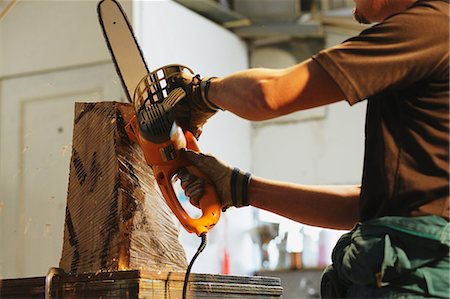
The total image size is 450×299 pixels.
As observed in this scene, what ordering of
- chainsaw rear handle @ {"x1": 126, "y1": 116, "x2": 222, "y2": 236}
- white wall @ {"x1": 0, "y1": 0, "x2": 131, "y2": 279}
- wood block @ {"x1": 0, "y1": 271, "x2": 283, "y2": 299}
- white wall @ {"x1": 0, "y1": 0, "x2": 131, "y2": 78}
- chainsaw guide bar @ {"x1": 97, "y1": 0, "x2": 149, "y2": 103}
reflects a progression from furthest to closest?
white wall @ {"x1": 0, "y1": 0, "x2": 131, "y2": 78} < white wall @ {"x1": 0, "y1": 0, "x2": 131, "y2": 279} < chainsaw guide bar @ {"x1": 97, "y1": 0, "x2": 149, "y2": 103} < chainsaw rear handle @ {"x1": 126, "y1": 116, "x2": 222, "y2": 236} < wood block @ {"x1": 0, "y1": 271, "x2": 283, "y2": 299}

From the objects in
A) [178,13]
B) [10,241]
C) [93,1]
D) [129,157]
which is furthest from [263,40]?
[129,157]

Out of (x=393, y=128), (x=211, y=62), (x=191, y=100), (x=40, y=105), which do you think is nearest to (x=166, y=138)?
(x=191, y=100)

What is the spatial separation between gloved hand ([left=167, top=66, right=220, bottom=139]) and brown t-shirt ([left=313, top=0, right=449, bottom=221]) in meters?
0.24

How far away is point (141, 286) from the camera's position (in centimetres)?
115

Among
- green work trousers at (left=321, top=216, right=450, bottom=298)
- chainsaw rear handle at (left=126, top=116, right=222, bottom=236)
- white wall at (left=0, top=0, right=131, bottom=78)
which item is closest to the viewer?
green work trousers at (left=321, top=216, right=450, bottom=298)

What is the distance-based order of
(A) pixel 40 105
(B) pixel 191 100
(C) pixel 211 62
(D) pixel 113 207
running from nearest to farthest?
(B) pixel 191 100 → (D) pixel 113 207 → (A) pixel 40 105 → (C) pixel 211 62

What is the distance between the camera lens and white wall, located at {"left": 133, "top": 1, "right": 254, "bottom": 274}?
2838 mm

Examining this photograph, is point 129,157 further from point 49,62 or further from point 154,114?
point 49,62

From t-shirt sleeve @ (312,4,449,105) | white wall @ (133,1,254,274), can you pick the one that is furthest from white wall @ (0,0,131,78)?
t-shirt sleeve @ (312,4,449,105)

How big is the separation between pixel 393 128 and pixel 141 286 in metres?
0.48

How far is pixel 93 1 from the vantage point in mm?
2873

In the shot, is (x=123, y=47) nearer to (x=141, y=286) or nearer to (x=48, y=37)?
(x=141, y=286)

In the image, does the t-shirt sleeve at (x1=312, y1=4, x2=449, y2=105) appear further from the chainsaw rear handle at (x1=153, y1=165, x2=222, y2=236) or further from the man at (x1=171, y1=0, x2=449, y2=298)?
the chainsaw rear handle at (x1=153, y1=165, x2=222, y2=236)

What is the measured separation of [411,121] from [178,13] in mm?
2135
